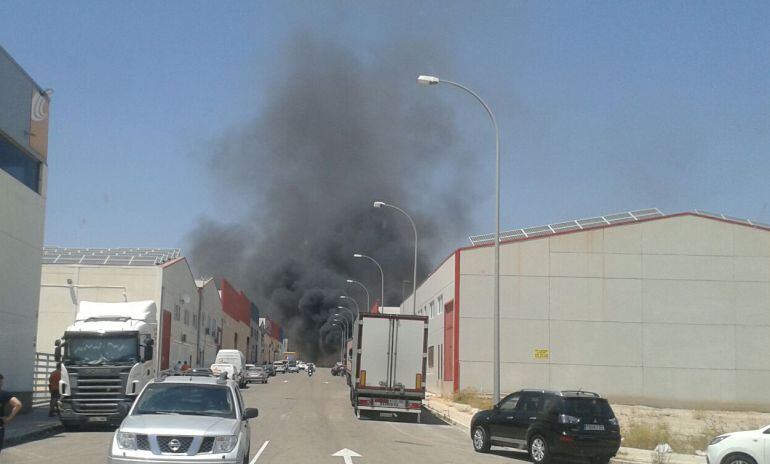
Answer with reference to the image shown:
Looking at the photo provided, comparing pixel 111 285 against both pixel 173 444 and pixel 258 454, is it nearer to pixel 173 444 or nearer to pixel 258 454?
pixel 258 454

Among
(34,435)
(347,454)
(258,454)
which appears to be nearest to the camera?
(258,454)

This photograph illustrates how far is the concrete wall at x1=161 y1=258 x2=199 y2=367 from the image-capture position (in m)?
49.4

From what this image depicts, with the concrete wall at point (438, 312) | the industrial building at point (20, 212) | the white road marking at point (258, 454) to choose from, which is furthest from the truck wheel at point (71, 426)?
the concrete wall at point (438, 312)

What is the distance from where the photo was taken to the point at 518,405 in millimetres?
18234

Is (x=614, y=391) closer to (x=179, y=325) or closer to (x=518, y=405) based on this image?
(x=518, y=405)

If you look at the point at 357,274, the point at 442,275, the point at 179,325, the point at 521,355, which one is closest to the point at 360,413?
the point at 521,355

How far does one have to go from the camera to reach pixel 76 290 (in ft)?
147

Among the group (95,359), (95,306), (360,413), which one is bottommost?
(360,413)

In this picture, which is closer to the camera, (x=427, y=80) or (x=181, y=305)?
(x=427, y=80)

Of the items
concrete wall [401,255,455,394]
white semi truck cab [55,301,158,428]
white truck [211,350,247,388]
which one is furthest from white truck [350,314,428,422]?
white truck [211,350,247,388]

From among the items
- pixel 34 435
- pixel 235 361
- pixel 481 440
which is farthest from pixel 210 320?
pixel 481 440

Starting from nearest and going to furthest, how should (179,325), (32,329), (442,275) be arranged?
(32,329) → (442,275) → (179,325)

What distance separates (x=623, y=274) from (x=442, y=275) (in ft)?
36.5

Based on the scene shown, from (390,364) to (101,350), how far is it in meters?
9.74
